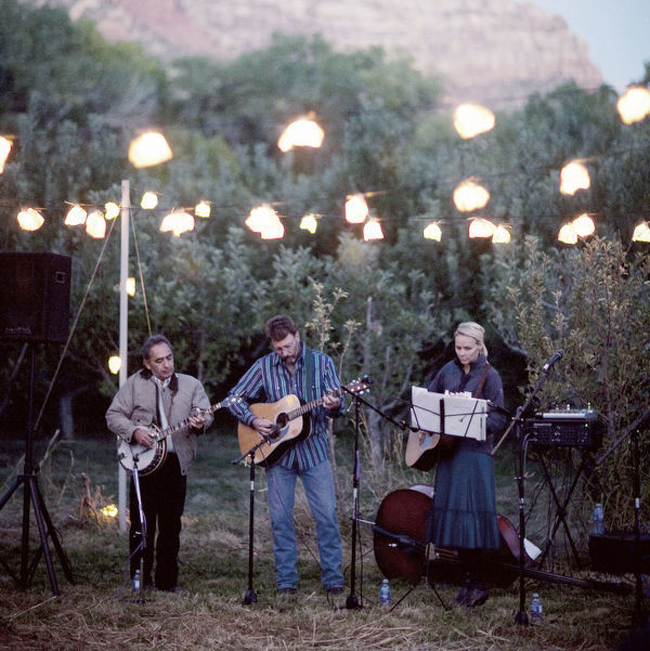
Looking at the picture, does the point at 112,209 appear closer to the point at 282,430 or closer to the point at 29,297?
the point at 29,297

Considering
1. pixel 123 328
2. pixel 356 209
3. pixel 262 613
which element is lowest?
pixel 262 613

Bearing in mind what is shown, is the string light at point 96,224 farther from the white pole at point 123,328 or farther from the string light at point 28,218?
the string light at point 28,218

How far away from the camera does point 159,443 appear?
16.9 ft

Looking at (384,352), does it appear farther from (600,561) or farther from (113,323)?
(600,561)

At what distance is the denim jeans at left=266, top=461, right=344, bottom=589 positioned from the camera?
5230mm

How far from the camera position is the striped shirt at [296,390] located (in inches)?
205

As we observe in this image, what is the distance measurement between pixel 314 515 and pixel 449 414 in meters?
1.15

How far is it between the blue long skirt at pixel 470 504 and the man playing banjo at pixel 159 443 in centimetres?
154

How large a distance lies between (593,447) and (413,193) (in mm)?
10912

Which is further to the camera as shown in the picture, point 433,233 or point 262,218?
point 433,233

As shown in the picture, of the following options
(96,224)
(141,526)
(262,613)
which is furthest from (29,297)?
(96,224)

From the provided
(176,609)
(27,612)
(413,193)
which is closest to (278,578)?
(176,609)

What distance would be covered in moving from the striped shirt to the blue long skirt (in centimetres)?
82

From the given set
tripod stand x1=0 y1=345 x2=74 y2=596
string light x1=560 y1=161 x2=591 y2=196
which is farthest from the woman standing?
tripod stand x1=0 y1=345 x2=74 y2=596
